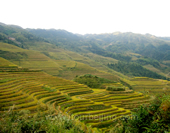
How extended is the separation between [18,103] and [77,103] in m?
11.6

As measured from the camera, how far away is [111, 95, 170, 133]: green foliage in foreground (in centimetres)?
1357

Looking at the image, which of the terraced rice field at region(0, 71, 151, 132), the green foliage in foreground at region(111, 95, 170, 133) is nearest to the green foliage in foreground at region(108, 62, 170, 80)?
the terraced rice field at region(0, 71, 151, 132)

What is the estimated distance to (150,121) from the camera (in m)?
15.1

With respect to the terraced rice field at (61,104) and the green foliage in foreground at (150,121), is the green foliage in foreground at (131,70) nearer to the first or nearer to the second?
the terraced rice field at (61,104)

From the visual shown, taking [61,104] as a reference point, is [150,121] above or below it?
above

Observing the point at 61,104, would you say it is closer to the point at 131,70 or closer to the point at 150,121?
the point at 150,121

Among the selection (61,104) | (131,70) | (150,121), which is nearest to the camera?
(150,121)

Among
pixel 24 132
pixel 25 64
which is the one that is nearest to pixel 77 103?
pixel 24 132

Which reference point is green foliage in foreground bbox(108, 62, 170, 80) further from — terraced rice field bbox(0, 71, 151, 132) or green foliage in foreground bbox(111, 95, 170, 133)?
green foliage in foreground bbox(111, 95, 170, 133)

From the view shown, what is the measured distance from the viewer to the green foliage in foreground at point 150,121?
534 inches

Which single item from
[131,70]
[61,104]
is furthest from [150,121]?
[131,70]

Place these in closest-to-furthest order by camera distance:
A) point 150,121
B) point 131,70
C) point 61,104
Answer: point 150,121
point 61,104
point 131,70

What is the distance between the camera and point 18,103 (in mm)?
22797

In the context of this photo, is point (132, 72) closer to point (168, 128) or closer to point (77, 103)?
point (77, 103)
